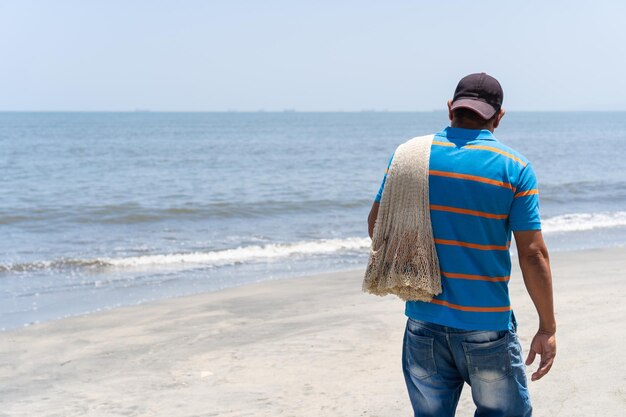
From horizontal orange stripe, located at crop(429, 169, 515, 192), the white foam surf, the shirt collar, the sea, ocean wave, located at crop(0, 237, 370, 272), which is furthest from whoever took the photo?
the white foam surf

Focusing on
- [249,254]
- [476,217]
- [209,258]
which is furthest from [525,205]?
[249,254]

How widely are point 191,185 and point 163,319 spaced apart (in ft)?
60.9

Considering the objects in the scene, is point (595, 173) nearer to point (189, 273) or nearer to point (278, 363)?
point (189, 273)

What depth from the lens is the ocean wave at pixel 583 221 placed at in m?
15.8

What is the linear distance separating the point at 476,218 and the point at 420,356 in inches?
Answer: 23.1

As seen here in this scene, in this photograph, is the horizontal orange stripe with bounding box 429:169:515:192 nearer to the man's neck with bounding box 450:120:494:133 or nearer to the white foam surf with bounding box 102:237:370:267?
the man's neck with bounding box 450:120:494:133

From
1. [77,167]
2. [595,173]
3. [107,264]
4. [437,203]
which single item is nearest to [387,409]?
[437,203]

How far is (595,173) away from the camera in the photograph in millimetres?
30672

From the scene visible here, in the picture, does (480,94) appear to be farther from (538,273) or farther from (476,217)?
(538,273)

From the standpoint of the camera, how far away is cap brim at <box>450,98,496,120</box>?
2.87 m

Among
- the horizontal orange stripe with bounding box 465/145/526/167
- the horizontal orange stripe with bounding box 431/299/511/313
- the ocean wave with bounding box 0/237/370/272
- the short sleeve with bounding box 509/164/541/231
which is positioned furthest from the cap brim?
the ocean wave with bounding box 0/237/370/272

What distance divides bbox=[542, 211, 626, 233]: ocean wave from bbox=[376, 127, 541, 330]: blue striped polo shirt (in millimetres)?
13088

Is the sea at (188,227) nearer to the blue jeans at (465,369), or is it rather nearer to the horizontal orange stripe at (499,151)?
the blue jeans at (465,369)

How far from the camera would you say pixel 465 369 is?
9.53 ft
